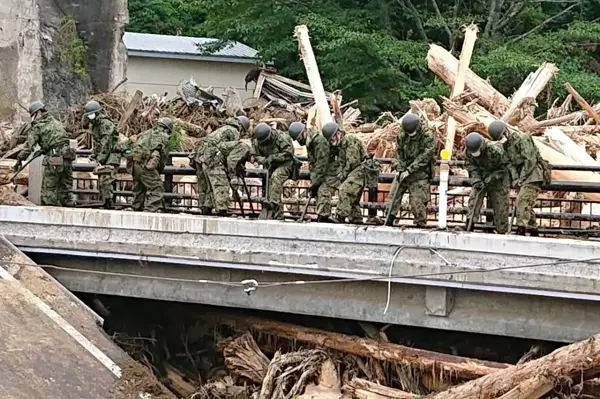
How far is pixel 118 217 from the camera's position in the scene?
10836mm

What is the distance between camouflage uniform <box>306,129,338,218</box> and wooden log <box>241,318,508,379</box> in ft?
5.35

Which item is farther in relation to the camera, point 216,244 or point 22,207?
point 22,207

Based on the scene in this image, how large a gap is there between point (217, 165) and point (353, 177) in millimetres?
2012

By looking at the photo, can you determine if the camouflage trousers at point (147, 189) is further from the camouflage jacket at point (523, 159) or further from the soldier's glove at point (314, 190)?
the camouflage jacket at point (523, 159)

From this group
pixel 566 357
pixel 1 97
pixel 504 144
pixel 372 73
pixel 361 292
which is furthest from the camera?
pixel 372 73

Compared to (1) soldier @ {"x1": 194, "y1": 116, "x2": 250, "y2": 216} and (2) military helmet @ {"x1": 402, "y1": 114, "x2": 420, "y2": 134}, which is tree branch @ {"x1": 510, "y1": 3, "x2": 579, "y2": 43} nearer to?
(1) soldier @ {"x1": 194, "y1": 116, "x2": 250, "y2": 216}

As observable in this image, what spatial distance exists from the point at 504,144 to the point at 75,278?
17.1ft

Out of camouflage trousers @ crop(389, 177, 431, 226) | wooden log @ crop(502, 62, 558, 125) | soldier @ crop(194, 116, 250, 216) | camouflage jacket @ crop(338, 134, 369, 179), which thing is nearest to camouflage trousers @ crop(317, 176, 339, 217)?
camouflage jacket @ crop(338, 134, 369, 179)

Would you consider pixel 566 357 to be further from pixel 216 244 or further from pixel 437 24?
pixel 437 24

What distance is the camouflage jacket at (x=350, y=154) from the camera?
11.2 metres

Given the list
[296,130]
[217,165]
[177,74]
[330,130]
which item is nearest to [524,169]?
[330,130]

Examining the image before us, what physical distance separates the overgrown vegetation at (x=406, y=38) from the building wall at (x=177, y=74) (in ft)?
7.41

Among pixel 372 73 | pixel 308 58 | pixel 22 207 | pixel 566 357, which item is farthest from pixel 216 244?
pixel 372 73

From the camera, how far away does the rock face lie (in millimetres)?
18609
